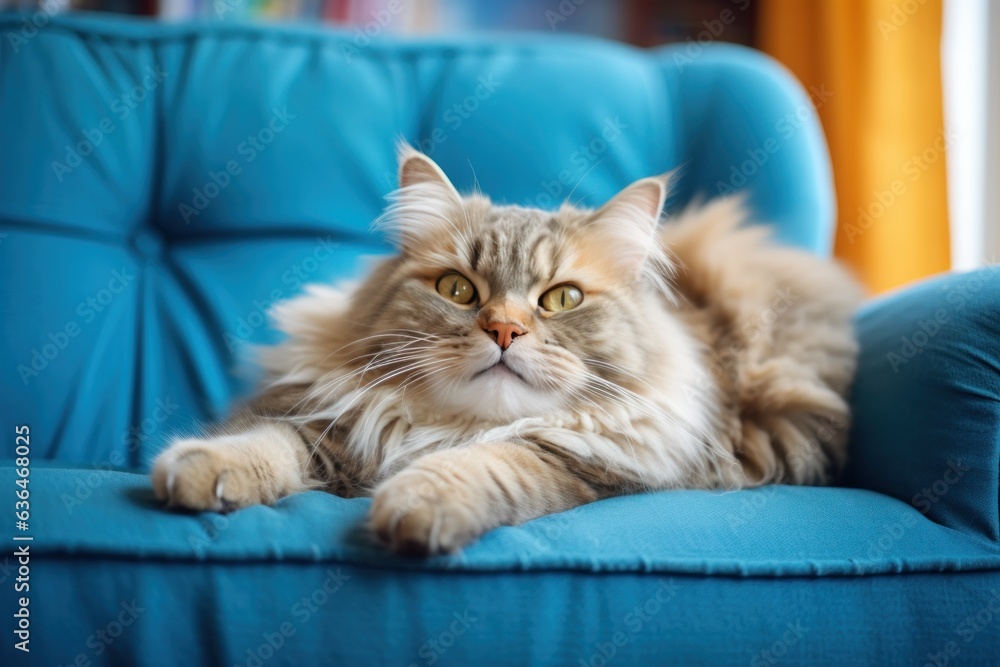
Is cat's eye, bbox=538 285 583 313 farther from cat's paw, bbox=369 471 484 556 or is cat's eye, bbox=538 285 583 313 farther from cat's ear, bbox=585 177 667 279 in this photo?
cat's paw, bbox=369 471 484 556

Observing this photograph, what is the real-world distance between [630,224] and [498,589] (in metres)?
0.74

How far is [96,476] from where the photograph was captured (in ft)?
3.38

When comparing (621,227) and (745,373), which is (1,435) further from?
(745,373)

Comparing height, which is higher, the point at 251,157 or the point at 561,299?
the point at 251,157

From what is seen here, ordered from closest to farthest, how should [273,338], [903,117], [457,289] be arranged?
[457,289]
[273,338]
[903,117]

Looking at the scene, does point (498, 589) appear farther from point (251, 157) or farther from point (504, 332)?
point (251, 157)

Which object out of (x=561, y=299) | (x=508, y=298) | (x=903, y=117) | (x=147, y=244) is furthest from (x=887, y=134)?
(x=147, y=244)

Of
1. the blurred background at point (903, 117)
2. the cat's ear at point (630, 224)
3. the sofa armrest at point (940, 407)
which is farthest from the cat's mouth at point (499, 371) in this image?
the blurred background at point (903, 117)

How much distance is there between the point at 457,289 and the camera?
1.27 m

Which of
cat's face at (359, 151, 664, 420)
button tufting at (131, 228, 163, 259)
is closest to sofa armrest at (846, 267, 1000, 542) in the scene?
cat's face at (359, 151, 664, 420)

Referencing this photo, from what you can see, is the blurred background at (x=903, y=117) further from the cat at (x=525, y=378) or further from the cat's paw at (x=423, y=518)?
the cat's paw at (x=423, y=518)

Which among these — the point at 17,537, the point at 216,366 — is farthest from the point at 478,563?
the point at 216,366

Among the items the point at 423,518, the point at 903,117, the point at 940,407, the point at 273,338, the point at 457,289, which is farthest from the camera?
the point at 903,117

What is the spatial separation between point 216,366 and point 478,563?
1.23 m
